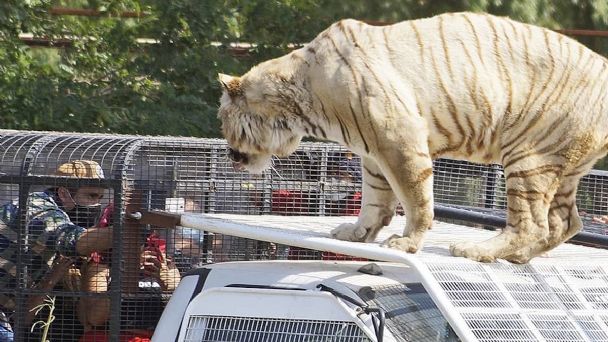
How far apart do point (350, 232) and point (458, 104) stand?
2.30 feet

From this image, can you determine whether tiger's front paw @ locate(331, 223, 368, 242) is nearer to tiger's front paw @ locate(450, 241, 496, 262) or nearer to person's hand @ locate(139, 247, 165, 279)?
tiger's front paw @ locate(450, 241, 496, 262)

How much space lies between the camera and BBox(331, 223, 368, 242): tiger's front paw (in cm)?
514

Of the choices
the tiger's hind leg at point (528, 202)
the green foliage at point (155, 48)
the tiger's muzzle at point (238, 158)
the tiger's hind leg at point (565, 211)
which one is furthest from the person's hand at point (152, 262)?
the green foliage at point (155, 48)

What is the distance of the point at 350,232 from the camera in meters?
5.20

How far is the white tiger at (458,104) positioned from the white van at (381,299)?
0.43m

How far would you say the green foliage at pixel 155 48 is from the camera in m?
9.76

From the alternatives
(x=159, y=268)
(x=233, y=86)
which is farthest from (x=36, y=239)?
(x=233, y=86)

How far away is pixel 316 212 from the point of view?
259 inches

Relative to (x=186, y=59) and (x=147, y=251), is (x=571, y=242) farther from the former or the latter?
(x=186, y=59)

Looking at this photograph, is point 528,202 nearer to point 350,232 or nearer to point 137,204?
point 350,232

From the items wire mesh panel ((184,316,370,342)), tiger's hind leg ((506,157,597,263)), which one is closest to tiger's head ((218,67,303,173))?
tiger's hind leg ((506,157,597,263))

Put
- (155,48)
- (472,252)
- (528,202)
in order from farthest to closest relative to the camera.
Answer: (155,48) < (528,202) < (472,252)

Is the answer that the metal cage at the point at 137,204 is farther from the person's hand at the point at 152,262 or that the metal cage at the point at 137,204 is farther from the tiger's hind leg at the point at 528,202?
the tiger's hind leg at the point at 528,202

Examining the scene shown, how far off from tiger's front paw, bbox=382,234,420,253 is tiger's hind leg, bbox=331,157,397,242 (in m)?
0.39
